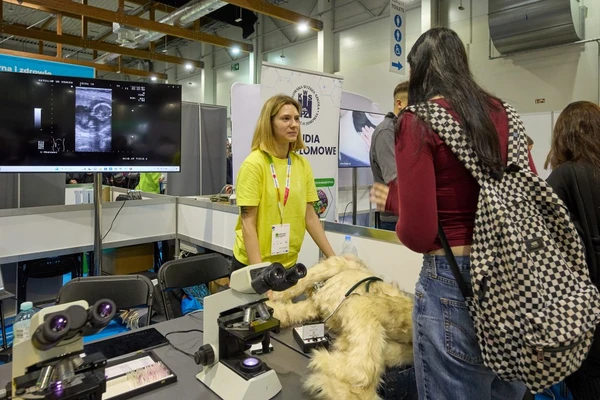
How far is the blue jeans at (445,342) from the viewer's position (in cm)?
91

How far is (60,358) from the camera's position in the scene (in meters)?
0.86

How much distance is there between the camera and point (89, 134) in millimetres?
2670

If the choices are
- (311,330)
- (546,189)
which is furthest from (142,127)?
(546,189)

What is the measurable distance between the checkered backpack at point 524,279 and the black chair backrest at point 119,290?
1465mm

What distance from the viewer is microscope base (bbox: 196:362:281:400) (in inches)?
41.7

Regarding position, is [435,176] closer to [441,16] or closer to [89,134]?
[89,134]

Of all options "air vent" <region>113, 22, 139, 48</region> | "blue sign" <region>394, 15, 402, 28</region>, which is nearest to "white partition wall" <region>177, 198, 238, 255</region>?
"blue sign" <region>394, 15, 402, 28</region>

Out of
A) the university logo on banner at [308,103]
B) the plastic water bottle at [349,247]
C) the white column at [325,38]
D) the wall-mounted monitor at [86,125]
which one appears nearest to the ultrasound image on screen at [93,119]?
the wall-mounted monitor at [86,125]

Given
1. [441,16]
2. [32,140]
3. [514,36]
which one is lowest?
[32,140]

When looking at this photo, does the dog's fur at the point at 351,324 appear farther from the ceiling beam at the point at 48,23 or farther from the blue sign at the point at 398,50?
the ceiling beam at the point at 48,23

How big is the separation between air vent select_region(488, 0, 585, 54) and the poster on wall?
3.28 m

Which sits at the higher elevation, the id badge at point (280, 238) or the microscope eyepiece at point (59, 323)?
the id badge at point (280, 238)

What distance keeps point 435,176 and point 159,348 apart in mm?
1077

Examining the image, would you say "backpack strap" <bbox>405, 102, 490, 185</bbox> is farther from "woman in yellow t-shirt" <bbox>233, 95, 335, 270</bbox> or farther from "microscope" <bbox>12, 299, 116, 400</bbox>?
"woman in yellow t-shirt" <bbox>233, 95, 335, 270</bbox>
